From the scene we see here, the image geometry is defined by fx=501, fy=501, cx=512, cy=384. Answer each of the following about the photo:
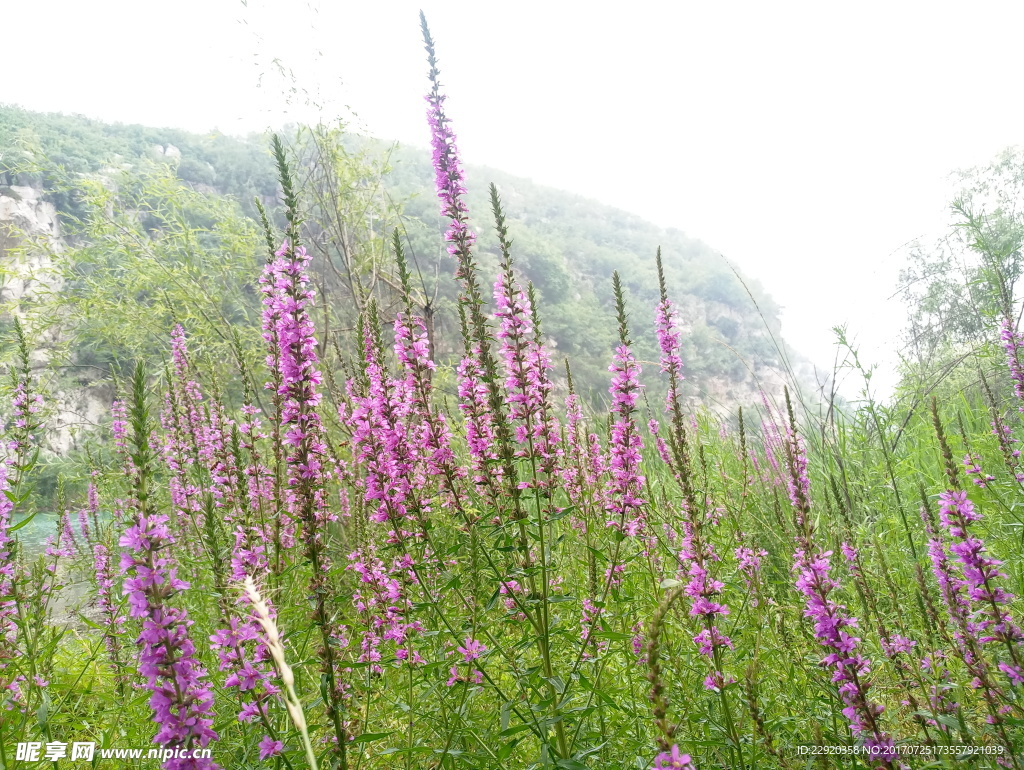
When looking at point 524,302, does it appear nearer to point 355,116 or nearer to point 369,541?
point 369,541

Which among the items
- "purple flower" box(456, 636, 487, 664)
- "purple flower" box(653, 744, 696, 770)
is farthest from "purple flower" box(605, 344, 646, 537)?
"purple flower" box(653, 744, 696, 770)

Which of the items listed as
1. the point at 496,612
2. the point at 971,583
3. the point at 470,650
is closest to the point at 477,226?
the point at 496,612

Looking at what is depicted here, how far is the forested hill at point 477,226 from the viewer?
973cm

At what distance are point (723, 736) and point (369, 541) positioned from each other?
2120mm

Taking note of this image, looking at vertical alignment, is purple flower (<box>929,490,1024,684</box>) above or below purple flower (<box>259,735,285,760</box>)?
above

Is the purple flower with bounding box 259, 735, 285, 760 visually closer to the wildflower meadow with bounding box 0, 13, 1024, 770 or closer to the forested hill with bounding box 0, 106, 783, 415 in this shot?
the wildflower meadow with bounding box 0, 13, 1024, 770

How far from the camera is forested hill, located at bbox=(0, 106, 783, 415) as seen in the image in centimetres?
973

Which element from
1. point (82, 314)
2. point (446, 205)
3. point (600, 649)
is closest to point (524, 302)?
point (446, 205)

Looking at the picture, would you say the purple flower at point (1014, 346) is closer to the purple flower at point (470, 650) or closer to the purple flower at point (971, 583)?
the purple flower at point (971, 583)

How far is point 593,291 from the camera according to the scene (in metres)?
55.8

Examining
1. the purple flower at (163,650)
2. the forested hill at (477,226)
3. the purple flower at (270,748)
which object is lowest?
the purple flower at (270,748)

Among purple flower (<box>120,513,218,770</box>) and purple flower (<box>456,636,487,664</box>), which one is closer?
purple flower (<box>120,513,218,770</box>)

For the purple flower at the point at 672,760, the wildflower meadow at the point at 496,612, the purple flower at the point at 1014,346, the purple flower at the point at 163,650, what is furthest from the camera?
the purple flower at the point at 1014,346

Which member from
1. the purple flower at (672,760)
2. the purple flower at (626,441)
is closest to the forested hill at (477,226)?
the purple flower at (626,441)
